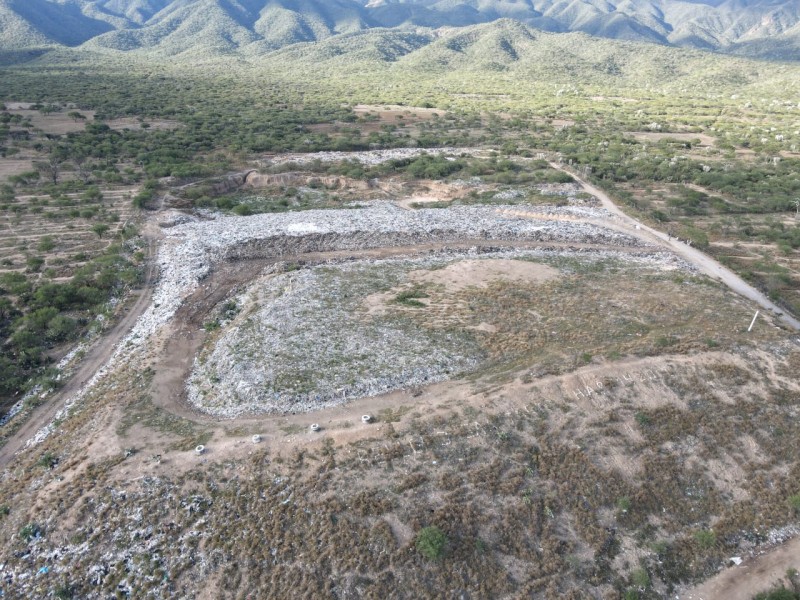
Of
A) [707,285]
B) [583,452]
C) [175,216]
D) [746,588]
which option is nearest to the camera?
[746,588]

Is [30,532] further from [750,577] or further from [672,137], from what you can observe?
[672,137]

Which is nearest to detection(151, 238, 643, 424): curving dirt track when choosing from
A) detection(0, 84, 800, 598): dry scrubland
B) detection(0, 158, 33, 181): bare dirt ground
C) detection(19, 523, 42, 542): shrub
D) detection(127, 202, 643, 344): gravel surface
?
detection(0, 84, 800, 598): dry scrubland

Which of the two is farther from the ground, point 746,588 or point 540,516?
point 540,516

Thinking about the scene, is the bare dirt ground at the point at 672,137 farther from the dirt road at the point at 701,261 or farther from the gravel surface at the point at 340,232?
the gravel surface at the point at 340,232

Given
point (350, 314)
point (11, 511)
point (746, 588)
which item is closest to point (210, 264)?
point (350, 314)

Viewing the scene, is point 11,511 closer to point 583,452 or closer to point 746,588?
point 583,452

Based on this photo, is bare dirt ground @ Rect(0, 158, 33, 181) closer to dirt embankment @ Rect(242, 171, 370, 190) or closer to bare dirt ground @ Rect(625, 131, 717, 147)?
dirt embankment @ Rect(242, 171, 370, 190)
